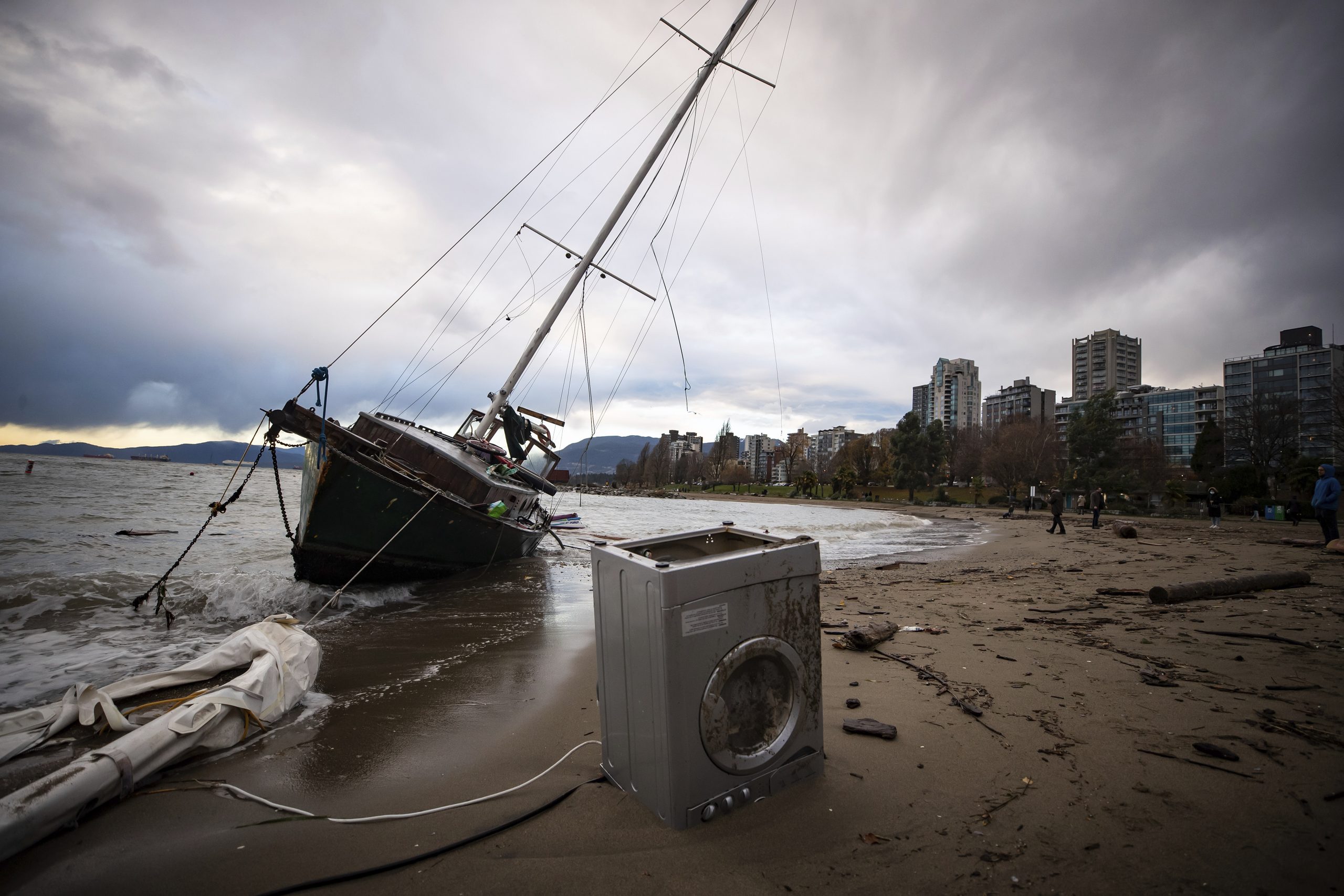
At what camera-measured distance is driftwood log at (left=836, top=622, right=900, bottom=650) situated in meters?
4.76

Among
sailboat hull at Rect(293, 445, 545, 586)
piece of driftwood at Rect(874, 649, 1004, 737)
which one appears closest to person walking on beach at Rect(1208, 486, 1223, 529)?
piece of driftwood at Rect(874, 649, 1004, 737)

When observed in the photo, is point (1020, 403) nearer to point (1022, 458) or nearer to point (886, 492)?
point (886, 492)

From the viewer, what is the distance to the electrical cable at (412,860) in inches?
76.4

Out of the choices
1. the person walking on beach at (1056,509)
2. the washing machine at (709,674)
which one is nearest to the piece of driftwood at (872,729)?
the washing machine at (709,674)

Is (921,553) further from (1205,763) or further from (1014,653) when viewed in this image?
(1205,763)

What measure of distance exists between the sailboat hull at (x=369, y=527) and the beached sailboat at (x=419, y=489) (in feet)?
0.05

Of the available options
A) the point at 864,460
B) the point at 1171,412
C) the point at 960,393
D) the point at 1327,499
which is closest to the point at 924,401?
the point at 960,393

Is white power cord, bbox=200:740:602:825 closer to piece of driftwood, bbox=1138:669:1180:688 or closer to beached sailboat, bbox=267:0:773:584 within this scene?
piece of driftwood, bbox=1138:669:1180:688

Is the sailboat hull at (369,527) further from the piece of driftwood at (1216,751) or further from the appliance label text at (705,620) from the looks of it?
the piece of driftwood at (1216,751)

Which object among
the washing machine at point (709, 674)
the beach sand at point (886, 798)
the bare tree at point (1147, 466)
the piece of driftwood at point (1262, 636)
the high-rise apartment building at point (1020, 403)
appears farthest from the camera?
the high-rise apartment building at point (1020, 403)

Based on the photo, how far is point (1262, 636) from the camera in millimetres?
4332

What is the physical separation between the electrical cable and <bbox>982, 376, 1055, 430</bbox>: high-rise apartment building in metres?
122

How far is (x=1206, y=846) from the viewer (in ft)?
6.31

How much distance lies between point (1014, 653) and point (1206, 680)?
113cm
